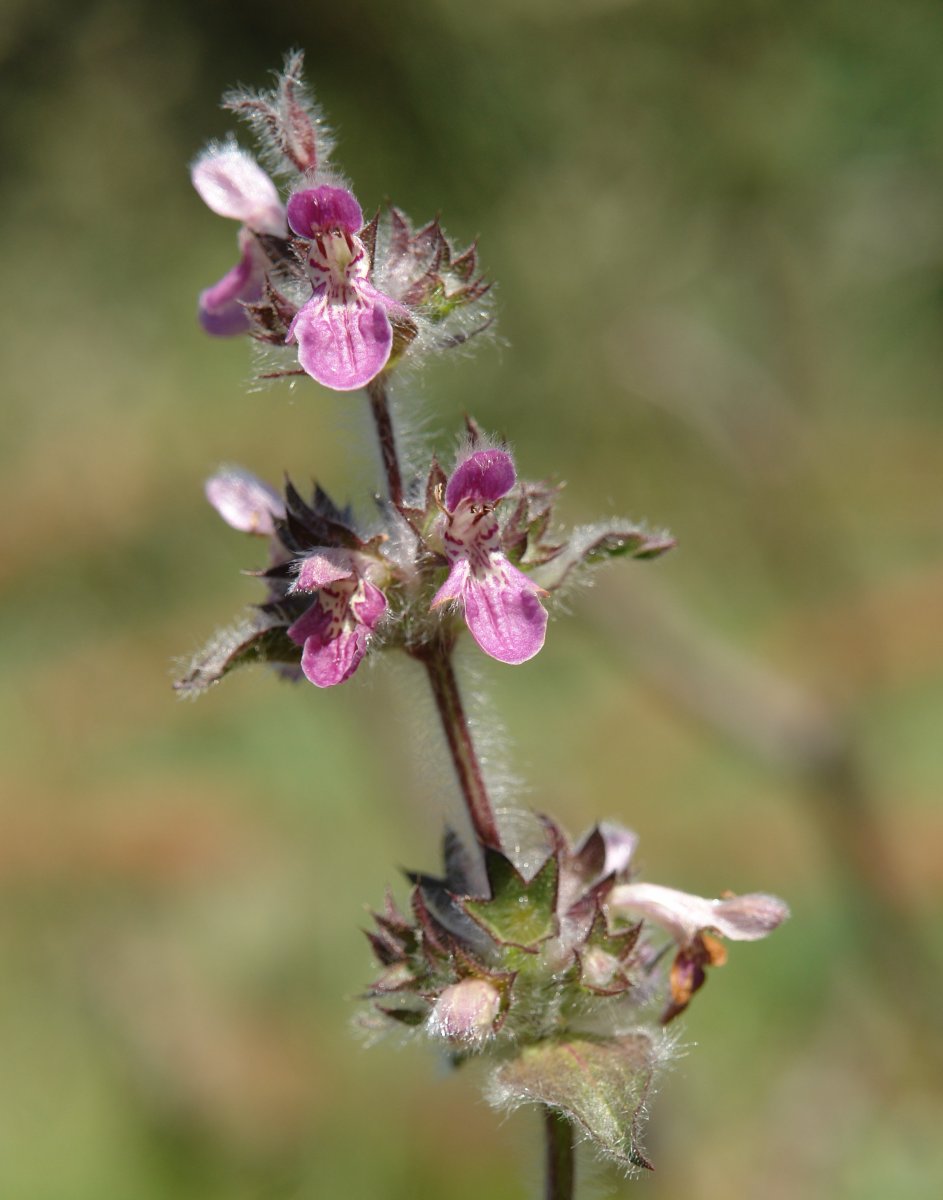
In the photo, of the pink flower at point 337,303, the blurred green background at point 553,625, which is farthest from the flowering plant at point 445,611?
the blurred green background at point 553,625

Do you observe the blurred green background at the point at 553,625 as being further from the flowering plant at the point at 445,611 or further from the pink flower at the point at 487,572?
the pink flower at the point at 487,572

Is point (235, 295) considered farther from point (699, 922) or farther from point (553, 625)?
point (553, 625)

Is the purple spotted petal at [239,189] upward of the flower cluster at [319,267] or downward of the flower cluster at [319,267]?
upward

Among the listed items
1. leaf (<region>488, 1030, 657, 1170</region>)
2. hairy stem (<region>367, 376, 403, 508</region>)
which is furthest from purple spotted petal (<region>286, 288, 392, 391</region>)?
leaf (<region>488, 1030, 657, 1170</region>)

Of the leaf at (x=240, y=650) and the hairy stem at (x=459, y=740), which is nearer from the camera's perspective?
the leaf at (x=240, y=650)

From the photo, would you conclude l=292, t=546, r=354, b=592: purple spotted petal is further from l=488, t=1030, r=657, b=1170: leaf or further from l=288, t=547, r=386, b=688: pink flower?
l=488, t=1030, r=657, b=1170: leaf

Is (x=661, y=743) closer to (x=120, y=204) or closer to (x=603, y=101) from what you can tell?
(x=603, y=101)

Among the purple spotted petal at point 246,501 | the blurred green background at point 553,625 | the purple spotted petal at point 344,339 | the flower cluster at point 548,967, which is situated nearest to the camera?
A: the purple spotted petal at point 344,339
